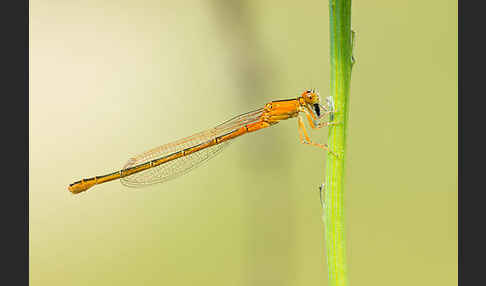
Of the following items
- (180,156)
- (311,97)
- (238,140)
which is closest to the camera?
(311,97)

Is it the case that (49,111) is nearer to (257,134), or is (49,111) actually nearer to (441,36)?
(257,134)

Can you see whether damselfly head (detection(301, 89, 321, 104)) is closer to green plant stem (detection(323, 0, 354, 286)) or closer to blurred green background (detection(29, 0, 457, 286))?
green plant stem (detection(323, 0, 354, 286))

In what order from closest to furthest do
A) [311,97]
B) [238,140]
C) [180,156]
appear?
1. [311,97]
2. [180,156]
3. [238,140]

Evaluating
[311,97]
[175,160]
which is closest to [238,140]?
[175,160]

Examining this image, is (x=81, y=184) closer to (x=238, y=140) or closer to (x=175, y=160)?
(x=175, y=160)

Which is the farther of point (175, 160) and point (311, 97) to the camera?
point (175, 160)

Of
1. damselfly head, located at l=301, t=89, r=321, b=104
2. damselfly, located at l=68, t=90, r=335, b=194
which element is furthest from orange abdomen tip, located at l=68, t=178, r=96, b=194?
damselfly head, located at l=301, t=89, r=321, b=104

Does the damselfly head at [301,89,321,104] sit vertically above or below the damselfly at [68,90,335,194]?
above

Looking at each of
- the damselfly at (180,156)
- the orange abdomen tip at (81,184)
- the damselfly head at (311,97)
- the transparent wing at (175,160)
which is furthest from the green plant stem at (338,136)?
the orange abdomen tip at (81,184)
